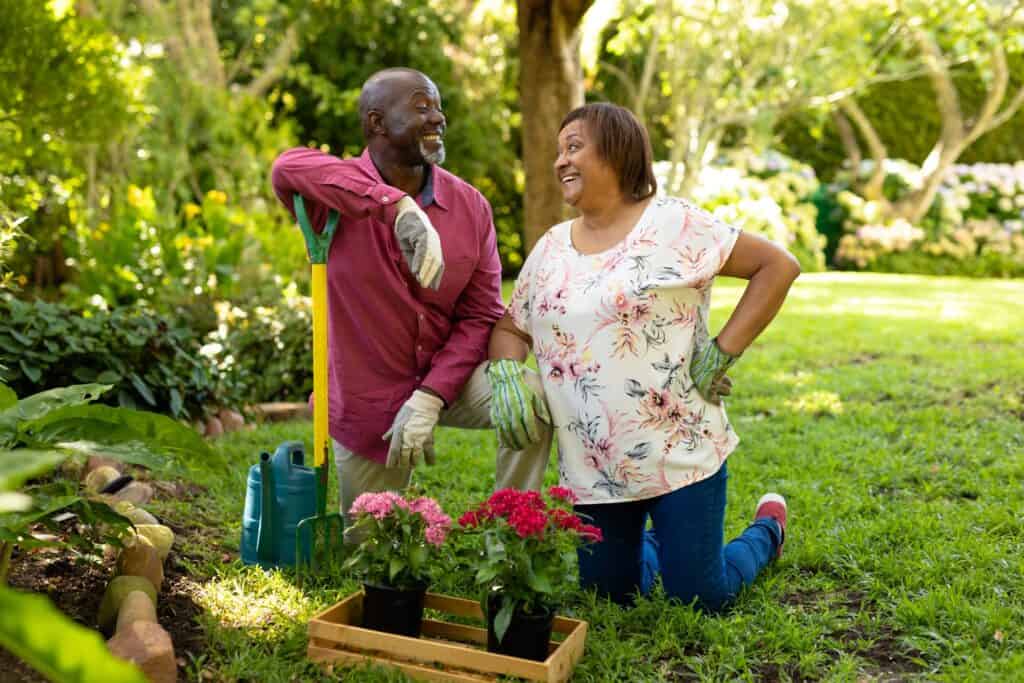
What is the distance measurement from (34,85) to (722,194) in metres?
8.15

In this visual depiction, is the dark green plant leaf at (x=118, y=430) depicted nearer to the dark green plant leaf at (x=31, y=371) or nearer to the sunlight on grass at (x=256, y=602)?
the sunlight on grass at (x=256, y=602)

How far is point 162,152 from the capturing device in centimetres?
709

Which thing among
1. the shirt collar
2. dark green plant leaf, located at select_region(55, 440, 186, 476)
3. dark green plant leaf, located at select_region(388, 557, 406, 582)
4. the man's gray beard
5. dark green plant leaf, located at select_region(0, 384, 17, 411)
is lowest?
dark green plant leaf, located at select_region(388, 557, 406, 582)

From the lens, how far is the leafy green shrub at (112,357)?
3.87 metres

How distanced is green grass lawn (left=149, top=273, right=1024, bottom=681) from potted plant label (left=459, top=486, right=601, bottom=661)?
205 millimetres

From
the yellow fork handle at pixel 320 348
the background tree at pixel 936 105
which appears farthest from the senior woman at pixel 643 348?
the background tree at pixel 936 105

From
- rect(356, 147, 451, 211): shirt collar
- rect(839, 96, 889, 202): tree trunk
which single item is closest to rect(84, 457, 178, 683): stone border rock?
rect(356, 147, 451, 211): shirt collar

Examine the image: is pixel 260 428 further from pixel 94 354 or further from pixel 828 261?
pixel 828 261

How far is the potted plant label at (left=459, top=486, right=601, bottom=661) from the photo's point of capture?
7.35 feet

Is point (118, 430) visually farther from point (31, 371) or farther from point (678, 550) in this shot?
point (31, 371)

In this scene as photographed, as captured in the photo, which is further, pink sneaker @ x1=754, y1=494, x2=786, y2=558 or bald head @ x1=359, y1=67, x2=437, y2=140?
pink sneaker @ x1=754, y1=494, x2=786, y2=558

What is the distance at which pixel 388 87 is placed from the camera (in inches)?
109

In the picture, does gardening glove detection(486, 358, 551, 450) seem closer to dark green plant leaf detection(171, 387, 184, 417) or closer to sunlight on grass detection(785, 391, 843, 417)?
dark green plant leaf detection(171, 387, 184, 417)

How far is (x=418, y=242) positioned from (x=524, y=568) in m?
0.84
